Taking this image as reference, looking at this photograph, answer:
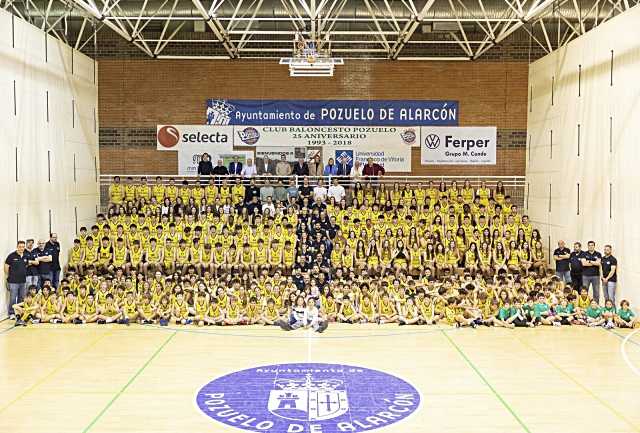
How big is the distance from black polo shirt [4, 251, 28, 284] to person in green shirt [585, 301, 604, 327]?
549 inches

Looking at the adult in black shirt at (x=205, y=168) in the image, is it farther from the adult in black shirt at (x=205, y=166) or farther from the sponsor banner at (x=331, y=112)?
the sponsor banner at (x=331, y=112)

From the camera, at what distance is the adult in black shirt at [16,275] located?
1606cm

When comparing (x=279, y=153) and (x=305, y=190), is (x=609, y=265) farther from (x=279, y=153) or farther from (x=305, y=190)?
(x=279, y=153)

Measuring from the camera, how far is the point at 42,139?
18.5m

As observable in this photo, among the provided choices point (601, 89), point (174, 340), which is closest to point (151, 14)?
point (174, 340)

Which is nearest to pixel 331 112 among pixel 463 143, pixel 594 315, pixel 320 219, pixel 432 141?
pixel 432 141

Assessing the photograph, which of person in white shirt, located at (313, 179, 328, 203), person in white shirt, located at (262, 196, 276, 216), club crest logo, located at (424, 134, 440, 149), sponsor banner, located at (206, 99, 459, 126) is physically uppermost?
sponsor banner, located at (206, 99, 459, 126)

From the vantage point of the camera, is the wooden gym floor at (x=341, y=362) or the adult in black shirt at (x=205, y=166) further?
the adult in black shirt at (x=205, y=166)

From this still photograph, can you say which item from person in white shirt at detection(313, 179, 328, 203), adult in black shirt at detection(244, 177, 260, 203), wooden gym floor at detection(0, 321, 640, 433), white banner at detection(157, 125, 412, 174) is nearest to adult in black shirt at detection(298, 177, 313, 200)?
person in white shirt at detection(313, 179, 328, 203)

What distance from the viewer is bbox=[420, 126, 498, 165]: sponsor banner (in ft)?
79.8

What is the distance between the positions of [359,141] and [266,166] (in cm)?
363

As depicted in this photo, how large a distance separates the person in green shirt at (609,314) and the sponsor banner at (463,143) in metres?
9.84

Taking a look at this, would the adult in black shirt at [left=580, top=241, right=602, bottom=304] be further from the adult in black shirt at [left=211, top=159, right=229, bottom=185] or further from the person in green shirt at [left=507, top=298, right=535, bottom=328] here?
the adult in black shirt at [left=211, top=159, right=229, bottom=185]

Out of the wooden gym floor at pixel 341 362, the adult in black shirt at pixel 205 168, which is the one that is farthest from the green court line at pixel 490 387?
the adult in black shirt at pixel 205 168
